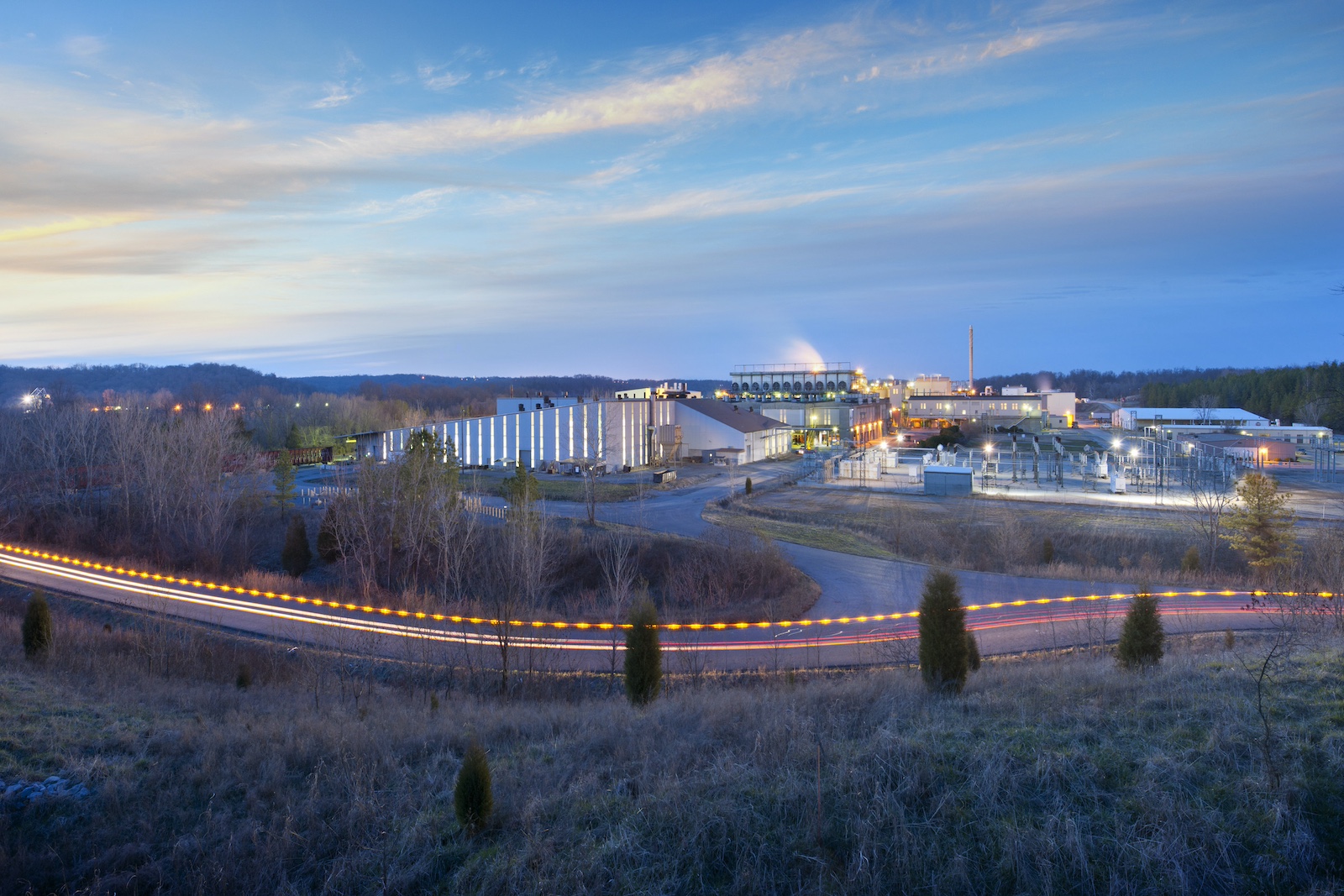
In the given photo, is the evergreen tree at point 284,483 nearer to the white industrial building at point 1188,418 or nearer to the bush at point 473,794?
the bush at point 473,794

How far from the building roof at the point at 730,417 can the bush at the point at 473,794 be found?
5218cm

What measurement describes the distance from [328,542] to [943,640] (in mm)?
28132

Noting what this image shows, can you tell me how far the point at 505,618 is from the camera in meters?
14.7

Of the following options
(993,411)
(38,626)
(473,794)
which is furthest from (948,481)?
(993,411)

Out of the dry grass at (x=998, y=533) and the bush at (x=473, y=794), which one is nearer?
the bush at (x=473, y=794)

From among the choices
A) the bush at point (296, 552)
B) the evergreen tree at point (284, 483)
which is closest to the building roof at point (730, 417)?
the evergreen tree at point (284, 483)

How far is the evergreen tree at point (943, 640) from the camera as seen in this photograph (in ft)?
35.3

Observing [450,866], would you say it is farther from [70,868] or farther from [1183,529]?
[1183,529]

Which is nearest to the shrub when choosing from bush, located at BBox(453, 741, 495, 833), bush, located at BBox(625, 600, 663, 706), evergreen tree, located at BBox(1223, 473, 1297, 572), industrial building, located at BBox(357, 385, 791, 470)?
industrial building, located at BBox(357, 385, 791, 470)

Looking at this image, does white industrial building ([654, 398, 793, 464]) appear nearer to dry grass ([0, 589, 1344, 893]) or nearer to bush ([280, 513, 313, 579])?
bush ([280, 513, 313, 579])

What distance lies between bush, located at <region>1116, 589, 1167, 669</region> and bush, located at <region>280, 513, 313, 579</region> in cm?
2959

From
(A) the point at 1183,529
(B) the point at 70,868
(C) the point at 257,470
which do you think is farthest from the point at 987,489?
(B) the point at 70,868

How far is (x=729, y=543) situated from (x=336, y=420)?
69.9 m

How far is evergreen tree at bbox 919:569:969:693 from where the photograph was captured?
1076 centimetres
